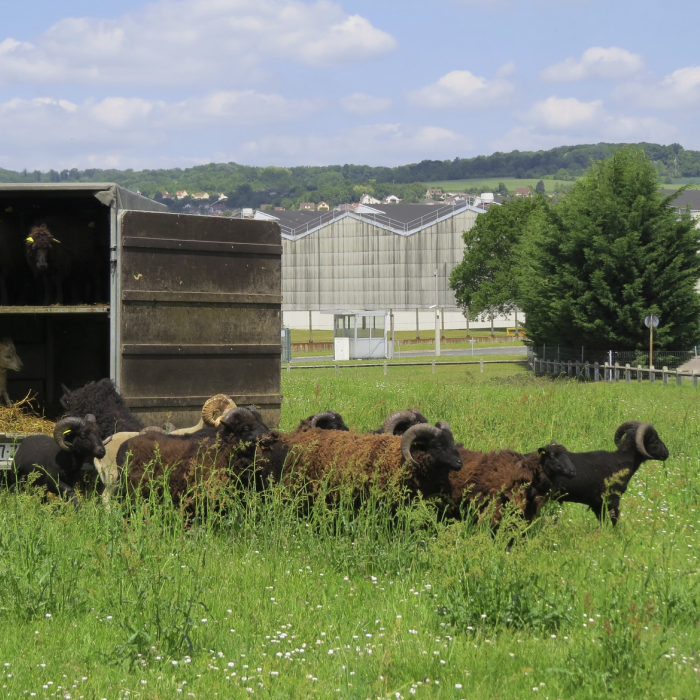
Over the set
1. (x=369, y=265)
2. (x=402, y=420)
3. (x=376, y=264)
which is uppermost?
(x=376, y=264)

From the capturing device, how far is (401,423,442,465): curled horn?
8.34 meters

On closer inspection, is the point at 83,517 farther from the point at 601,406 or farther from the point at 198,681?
the point at 601,406

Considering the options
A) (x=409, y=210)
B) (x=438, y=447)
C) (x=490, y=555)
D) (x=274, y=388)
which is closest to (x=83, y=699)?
(x=490, y=555)

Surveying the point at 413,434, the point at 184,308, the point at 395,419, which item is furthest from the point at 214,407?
the point at 413,434

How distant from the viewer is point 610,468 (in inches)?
360

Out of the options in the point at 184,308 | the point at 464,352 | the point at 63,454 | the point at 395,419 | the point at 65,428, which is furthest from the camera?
the point at 464,352

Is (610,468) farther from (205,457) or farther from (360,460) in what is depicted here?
(205,457)

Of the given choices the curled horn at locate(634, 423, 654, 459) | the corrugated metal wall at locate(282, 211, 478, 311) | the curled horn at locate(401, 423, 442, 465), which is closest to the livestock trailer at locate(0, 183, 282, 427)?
the curled horn at locate(401, 423, 442, 465)

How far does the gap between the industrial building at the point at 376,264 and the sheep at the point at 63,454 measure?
7987cm

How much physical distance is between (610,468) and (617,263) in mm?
29661

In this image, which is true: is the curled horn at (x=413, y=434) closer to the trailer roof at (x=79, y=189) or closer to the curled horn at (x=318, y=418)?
the curled horn at (x=318, y=418)

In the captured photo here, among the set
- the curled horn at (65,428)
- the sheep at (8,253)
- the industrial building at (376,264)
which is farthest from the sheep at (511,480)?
the industrial building at (376,264)

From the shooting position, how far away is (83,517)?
8.24 meters

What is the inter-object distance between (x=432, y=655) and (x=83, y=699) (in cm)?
196
